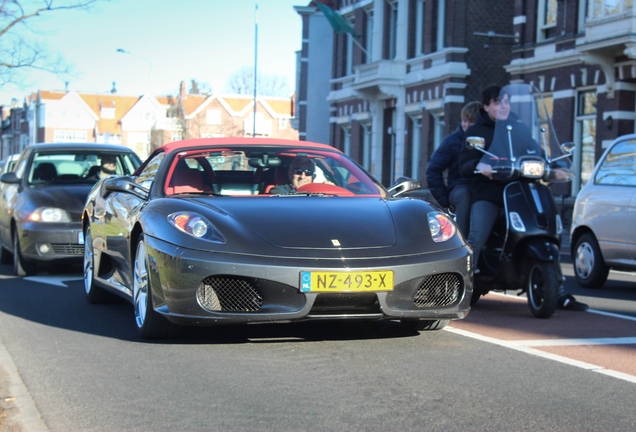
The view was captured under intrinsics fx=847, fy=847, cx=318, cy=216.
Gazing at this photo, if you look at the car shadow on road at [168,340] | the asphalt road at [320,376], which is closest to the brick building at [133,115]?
the car shadow on road at [168,340]

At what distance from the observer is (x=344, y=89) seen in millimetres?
40406

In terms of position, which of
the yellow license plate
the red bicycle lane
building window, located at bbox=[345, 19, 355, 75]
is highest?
building window, located at bbox=[345, 19, 355, 75]

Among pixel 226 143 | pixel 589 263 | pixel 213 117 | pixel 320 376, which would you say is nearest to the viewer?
pixel 320 376

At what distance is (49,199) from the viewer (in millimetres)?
9859

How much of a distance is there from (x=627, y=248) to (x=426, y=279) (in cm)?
516

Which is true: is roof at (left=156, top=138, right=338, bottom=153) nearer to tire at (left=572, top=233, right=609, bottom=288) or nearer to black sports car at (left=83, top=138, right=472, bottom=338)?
black sports car at (left=83, top=138, right=472, bottom=338)

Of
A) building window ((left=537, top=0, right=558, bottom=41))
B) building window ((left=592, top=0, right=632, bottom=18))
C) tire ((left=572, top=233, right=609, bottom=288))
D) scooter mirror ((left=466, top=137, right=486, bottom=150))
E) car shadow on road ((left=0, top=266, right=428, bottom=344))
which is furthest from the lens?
building window ((left=537, top=0, right=558, bottom=41))

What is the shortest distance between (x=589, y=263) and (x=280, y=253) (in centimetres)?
623

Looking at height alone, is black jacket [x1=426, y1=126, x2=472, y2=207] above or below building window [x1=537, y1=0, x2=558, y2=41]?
below

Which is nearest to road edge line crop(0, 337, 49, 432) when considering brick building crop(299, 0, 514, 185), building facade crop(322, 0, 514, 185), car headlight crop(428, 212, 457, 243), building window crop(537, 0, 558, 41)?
car headlight crop(428, 212, 457, 243)

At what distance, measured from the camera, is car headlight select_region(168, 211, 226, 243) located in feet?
16.4

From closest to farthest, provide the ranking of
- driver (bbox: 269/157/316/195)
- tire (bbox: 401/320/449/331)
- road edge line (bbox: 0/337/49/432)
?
road edge line (bbox: 0/337/49/432) < tire (bbox: 401/320/449/331) < driver (bbox: 269/157/316/195)

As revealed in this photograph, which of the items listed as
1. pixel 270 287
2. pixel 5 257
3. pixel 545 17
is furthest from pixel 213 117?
pixel 270 287

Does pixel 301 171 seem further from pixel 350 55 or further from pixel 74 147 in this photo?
pixel 350 55
